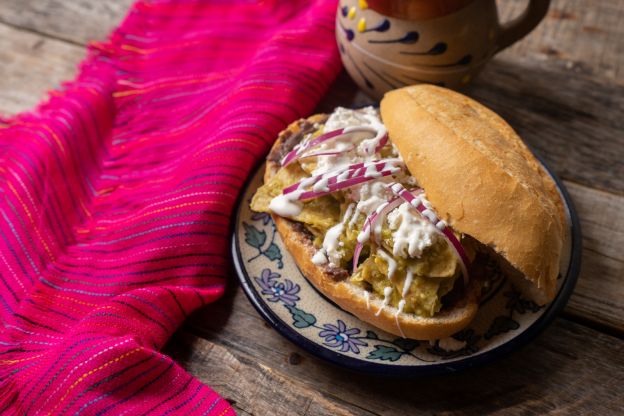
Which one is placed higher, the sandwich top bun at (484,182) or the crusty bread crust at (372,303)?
the sandwich top bun at (484,182)

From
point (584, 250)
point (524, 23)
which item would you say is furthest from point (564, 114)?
point (584, 250)

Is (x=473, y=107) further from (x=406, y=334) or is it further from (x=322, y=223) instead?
(x=406, y=334)

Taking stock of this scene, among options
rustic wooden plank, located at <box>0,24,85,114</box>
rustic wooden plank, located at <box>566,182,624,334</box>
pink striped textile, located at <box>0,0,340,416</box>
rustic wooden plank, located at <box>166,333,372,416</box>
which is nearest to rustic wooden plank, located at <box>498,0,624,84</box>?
rustic wooden plank, located at <box>566,182,624,334</box>

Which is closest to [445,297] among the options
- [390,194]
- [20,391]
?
[390,194]

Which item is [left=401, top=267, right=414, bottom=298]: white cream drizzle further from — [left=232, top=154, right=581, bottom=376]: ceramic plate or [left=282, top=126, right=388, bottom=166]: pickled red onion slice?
[left=282, top=126, right=388, bottom=166]: pickled red onion slice

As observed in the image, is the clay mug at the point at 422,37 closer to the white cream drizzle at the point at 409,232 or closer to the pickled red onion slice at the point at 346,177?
the pickled red onion slice at the point at 346,177

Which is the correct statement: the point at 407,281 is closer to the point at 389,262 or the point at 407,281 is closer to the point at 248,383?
the point at 389,262

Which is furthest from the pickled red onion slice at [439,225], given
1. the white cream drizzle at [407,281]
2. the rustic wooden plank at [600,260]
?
the rustic wooden plank at [600,260]
